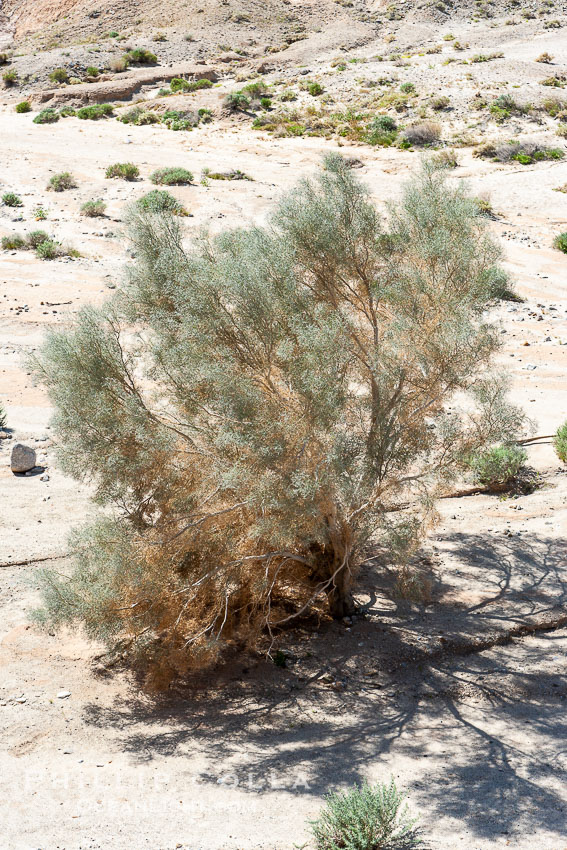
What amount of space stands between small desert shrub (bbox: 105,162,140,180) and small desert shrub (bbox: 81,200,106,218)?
3370 mm

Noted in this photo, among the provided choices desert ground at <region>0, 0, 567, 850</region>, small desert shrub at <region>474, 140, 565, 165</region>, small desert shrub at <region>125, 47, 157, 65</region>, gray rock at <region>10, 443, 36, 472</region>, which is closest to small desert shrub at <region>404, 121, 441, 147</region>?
small desert shrub at <region>474, 140, 565, 165</region>

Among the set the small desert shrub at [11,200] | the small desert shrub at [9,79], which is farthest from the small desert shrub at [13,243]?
the small desert shrub at [9,79]

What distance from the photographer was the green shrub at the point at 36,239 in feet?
75.3

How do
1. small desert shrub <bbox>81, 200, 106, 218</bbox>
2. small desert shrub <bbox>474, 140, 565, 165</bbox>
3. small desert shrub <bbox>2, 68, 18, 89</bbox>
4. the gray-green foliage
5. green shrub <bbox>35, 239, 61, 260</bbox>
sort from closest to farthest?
the gray-green foliage < green shrub <bbox>35, 239, 61, 260</bbox> < small desert shrub <bbox>81, 200, 106, 218</bbox> < small desert shrub <bbox>474, 140, 565, 165</bbox> < small desert shrub <bbox>2, 68, 18, 89</bbox>

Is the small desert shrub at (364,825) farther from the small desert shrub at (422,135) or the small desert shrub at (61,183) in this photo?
the small desert shrub at (422,135)

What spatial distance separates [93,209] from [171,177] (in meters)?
3.50

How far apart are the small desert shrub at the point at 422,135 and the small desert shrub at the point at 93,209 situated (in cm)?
1329

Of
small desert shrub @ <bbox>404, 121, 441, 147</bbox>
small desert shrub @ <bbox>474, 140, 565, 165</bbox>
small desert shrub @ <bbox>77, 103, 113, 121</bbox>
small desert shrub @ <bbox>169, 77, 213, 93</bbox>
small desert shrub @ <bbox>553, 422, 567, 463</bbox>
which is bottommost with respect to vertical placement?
small desert shrub @ <bbox>553, 422, 567, 463</bbox>

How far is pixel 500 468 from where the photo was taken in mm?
12945

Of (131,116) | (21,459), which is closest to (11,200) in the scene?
(131,116)

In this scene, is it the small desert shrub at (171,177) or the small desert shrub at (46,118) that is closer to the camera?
the small desert shrub at (171,177)

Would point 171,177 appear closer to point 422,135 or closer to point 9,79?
point 422,135

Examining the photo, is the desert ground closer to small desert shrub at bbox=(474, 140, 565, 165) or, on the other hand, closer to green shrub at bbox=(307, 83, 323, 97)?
small desert shrub at bbox=(474, 140, 565, 165)

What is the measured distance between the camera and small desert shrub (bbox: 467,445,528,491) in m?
12.8
